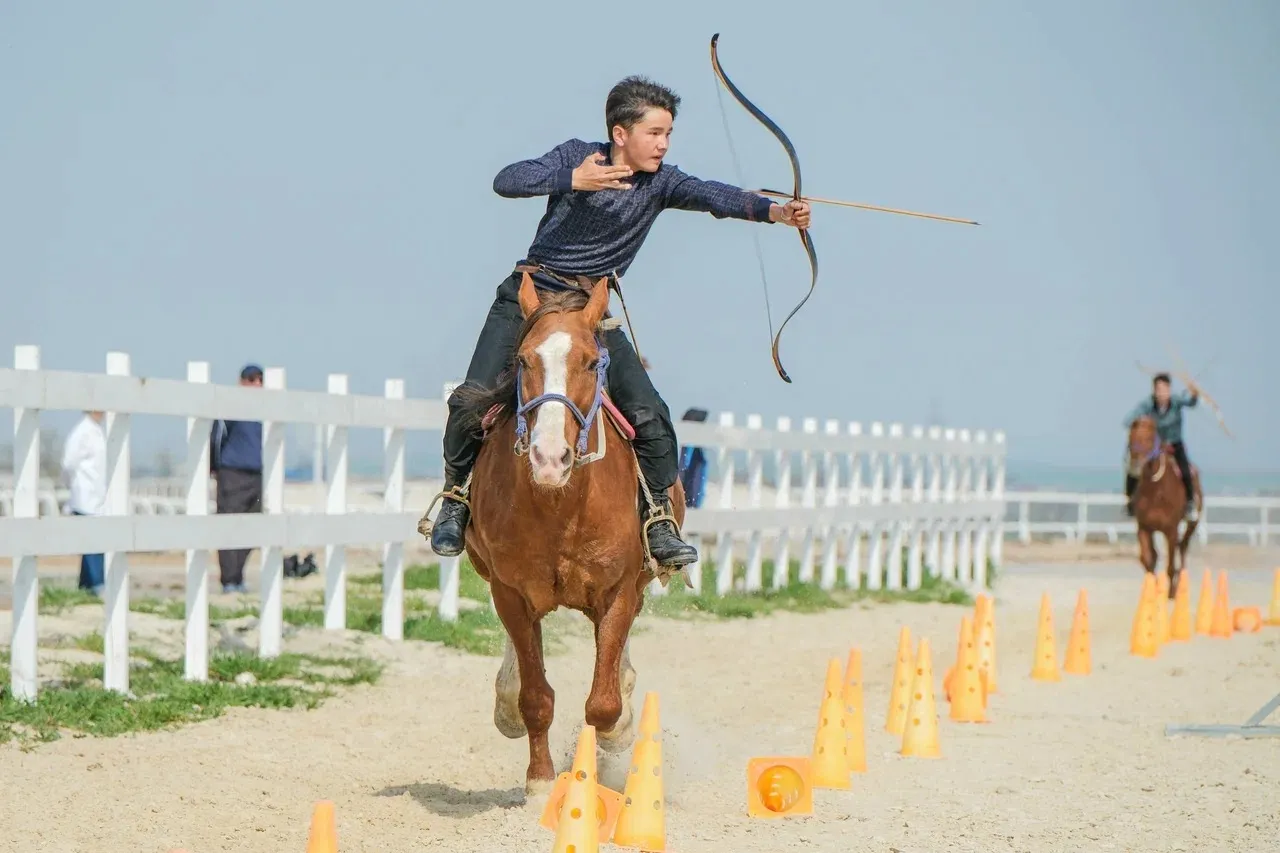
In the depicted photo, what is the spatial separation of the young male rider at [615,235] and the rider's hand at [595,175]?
0.7 inches

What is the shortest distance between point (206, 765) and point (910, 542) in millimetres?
17222

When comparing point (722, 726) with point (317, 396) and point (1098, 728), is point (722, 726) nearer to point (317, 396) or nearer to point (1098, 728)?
point (1098, 728)

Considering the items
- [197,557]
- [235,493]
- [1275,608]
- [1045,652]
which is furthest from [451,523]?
[1275,608]

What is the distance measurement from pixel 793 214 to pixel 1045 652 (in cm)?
694

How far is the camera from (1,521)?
8.75 meters

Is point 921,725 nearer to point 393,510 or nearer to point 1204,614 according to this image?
point 393,510

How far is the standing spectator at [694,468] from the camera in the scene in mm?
16094

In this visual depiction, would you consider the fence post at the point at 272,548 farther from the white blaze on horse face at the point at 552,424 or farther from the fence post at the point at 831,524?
the fence post at the point at 831,524

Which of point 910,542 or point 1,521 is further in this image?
point 910,542

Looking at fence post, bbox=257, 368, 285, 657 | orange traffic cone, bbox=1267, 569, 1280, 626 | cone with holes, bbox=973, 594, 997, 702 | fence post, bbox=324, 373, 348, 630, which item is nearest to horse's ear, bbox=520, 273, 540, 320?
fence post, bbox=257, 368, 285, 657

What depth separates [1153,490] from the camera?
856 inches

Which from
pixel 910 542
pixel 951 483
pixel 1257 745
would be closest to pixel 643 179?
pixel 1257 745

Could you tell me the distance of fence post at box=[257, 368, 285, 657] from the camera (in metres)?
11.2

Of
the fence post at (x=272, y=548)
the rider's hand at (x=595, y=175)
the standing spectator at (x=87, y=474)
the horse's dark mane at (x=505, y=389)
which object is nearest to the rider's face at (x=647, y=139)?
the rider's hand at (x=595, y=175)
